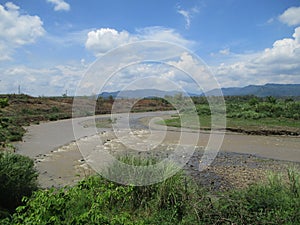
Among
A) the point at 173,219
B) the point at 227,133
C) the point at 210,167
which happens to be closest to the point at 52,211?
the point at 173,219

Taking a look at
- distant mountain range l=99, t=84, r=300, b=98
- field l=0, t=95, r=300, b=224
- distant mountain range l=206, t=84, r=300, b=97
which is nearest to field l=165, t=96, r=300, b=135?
distant mountain range l=99, t=84, r=300, b=98

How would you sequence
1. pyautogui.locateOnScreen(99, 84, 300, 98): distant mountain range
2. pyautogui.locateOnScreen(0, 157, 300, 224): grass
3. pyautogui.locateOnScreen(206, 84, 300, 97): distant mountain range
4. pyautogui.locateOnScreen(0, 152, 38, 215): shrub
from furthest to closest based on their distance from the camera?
pyautogui.locateOnScreen(206, 84, 300, 97): distant mountain range → pyautogui.locateOnScreen(99, 84, 300, 98): distant mountain range → pyautogui.locateOnScreen(0, 152, 38, 215): shrub → pyautogui.locateOnScreen(0, 157, 300, 224): grass

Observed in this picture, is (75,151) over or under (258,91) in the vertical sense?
under

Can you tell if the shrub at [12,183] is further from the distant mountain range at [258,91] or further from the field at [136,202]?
the distant mountain range at [258,91]

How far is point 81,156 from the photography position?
10984 millimetres

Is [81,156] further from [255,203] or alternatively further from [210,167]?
[255,203]

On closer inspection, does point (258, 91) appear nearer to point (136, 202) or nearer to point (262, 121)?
point (262, 121)

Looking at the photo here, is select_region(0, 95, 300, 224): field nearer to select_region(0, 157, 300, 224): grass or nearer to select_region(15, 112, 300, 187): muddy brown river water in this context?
select_region(0, 157, 300, 224): grass

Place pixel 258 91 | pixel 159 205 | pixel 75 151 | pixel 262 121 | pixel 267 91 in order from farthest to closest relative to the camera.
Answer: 1. pixel 267 91
2. pixel 258 91
3. pixel 262 121
4. pixel 75 151
5. pixel 159 205

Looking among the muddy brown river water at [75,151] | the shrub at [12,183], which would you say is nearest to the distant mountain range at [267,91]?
the muddy brown river water at [75,151]

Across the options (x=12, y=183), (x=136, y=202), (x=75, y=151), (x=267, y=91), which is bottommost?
(x=75, y=151)

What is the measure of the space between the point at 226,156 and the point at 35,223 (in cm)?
1002

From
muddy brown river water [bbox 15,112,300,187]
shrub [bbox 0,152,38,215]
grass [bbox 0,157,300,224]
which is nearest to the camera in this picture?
grass [bbox 0,157,300,224]

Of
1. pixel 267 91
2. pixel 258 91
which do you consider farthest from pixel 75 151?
pixel 267 91
